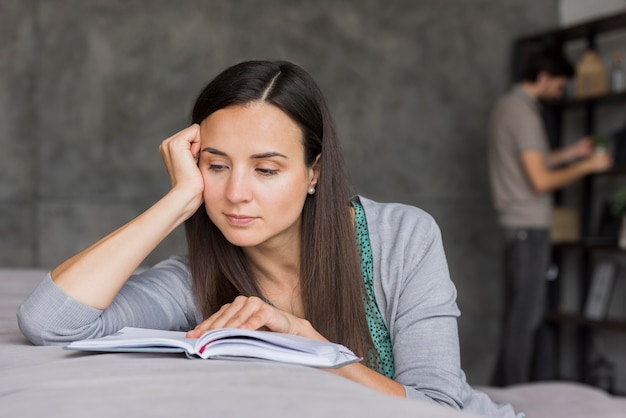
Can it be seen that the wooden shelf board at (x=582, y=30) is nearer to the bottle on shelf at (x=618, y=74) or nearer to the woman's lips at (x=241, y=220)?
the bottle on shelf at (x=618, y=74)

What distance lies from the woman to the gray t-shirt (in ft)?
8.63

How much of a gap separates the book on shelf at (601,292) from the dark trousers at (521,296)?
48 cm

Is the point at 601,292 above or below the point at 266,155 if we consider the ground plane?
below

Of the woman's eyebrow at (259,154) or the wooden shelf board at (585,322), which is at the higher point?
the woman's eyebrow at (259,154)

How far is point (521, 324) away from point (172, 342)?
3442 millimetres

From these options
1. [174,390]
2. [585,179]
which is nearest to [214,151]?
[174,390]

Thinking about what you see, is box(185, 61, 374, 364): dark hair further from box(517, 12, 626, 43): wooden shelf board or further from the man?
box(517, 12, 626, 43): wooden shelf board

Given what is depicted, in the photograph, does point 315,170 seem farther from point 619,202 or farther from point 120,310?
point 619,202

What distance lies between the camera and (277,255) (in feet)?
5.65

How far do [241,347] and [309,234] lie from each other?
612 mm

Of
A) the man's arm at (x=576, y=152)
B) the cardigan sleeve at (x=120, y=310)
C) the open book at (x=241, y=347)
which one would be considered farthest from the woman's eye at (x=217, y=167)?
the man's arm at (x=576, y=152)

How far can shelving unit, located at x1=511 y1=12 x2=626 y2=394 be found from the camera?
4547 millimetres

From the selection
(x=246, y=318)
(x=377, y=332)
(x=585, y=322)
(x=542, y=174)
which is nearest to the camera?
(x=246, y=318)

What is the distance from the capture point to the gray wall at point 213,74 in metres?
4.11
